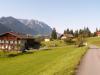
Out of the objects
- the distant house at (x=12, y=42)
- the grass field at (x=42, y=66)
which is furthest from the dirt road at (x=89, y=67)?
the distant house at (x=12, y=42)

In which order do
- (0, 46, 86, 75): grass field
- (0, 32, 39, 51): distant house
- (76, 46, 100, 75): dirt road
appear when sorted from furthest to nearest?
(0, 32, 39, 51): distant house
(0, 46, 86, 75): grass field
(76, 46, 100, 75): dirt road

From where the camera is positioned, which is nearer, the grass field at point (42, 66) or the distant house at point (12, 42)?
the grass field at point (42, 66)

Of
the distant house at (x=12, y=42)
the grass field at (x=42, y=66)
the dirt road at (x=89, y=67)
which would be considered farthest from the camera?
the distant house at (x=12, y=42)

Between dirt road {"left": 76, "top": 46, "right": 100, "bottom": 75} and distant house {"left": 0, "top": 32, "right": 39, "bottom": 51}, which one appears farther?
distant house {"left": 0, "top": 32, "right": 39, "bottom": 51}

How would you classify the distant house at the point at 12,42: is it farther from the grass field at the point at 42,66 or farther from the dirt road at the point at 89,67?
the dirt road at the point at 89,67

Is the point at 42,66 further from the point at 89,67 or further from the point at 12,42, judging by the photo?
the point at 12,42

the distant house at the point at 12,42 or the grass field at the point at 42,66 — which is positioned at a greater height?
the distant house at the point at 12,42

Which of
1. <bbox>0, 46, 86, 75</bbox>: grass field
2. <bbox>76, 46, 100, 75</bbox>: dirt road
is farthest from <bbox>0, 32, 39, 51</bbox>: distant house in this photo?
<bbox>76, 46, 100, 75</bbox>: dirt road

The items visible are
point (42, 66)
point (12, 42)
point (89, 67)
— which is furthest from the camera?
point (12, 42)

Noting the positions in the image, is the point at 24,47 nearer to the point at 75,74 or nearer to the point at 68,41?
the point at 68,41

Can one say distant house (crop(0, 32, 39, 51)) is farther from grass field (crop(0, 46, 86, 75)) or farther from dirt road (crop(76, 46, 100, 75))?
dirt road (crop(76, 46, 100, 75))

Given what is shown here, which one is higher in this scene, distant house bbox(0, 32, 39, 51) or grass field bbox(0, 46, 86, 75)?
distant house bbox(0, 32, 39, 51)

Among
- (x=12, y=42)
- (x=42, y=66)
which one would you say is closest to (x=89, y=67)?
(x=42, y=66)

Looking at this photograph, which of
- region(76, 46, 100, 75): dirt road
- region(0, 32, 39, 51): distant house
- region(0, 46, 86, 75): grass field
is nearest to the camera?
region(76, 46, 100, 75): dirt road
